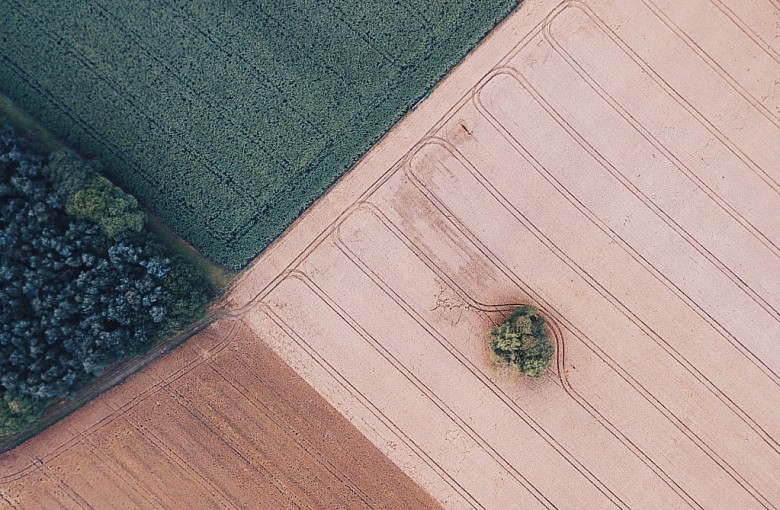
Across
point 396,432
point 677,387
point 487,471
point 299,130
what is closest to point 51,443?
point 396,432

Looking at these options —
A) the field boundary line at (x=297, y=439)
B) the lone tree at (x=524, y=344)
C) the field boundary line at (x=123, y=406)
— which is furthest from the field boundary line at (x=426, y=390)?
the field boundary line at (x=297, y=439)

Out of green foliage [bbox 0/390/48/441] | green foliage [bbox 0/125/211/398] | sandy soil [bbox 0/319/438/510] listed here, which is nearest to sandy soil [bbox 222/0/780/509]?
sandy soil [bbox 0/319/438/510]

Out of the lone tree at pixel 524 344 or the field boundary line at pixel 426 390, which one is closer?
the lone tree at pixel 524 344

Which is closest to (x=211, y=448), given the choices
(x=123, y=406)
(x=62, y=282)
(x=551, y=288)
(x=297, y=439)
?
(x=297, y=439)

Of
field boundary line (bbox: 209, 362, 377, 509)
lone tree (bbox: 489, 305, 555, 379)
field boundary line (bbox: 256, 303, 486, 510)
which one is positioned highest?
lone tree (bbox: 489, 305, 555, 379)

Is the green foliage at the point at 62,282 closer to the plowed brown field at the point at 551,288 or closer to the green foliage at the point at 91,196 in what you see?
the green foliage at the point at 91,196

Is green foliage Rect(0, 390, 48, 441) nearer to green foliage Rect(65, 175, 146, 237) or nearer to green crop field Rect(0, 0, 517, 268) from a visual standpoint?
green foliage Rect(65, 175, 146, 237)
